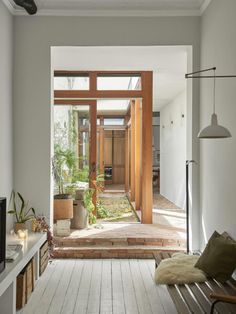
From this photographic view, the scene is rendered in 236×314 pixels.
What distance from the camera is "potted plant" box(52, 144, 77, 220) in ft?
19.4

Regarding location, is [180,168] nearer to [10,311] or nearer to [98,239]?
[98,239]

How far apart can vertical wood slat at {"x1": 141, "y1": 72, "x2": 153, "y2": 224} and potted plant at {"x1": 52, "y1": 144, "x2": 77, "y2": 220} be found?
4.40 feet

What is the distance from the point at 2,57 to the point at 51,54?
A: 0.77 meters

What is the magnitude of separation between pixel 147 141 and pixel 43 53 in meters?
2.60

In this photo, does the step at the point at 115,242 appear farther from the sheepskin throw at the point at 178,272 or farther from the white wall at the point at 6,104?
the sheepskin throw at the point at 178,272

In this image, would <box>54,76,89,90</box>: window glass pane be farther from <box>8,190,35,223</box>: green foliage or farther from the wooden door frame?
<box>8,190,35,223</box>: green foliage

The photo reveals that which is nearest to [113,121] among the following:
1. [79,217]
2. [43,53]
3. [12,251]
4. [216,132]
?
[79,217]

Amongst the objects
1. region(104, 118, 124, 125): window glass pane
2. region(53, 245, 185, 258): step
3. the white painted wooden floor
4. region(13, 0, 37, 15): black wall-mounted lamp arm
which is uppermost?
region(13, 0, 37, 15): black wall-mounted lamp arm

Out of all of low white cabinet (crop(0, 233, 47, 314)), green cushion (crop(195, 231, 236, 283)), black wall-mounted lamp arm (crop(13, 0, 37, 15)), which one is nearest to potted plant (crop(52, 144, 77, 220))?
low white cabinet (crop(0, 233, 47, 314))

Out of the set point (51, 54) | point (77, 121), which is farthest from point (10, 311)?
point (77, 121)

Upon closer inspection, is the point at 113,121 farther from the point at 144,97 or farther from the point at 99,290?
the point at 99,290

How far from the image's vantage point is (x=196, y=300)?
2.97 metres

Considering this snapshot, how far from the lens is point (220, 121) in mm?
4223

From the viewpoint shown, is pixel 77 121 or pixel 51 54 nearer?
pixel 51 54
